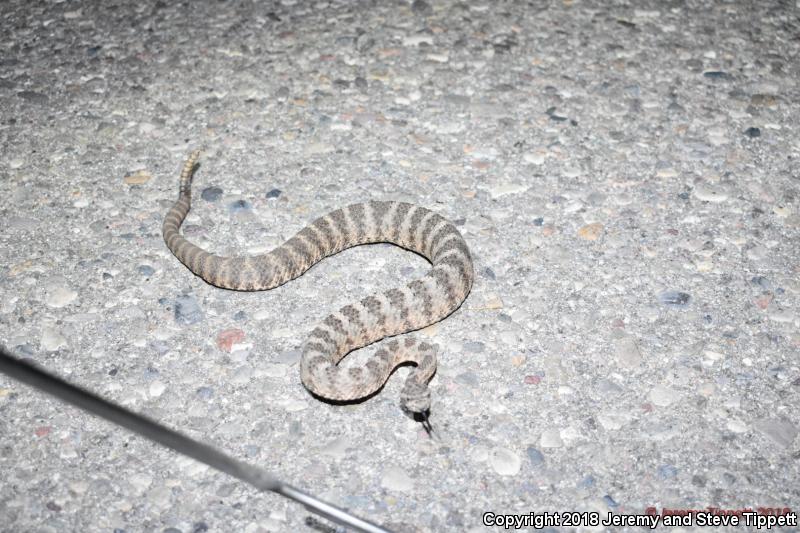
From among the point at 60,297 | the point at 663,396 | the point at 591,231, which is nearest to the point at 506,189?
the point at 591,231

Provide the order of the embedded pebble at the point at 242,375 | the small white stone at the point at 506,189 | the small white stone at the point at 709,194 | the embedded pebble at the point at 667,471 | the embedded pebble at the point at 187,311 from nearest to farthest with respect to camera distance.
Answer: the embedded pebble at the point at 667,471 < the embedded pebble at the point at 242,375 < the embedded pebble at the point at 187,311 < the small white stone at the point at 709,194 < the small white stone at the point at 506,189

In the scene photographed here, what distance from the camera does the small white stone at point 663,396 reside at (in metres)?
5.25

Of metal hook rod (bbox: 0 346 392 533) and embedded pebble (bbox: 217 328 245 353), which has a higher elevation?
metal hook rod (bbox: 0 346 392 533)

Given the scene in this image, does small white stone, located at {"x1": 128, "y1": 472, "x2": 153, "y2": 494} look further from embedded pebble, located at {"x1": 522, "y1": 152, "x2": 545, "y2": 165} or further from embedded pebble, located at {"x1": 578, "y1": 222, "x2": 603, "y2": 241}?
embedded pebble, located at {"x1": 522, "y1": 152, "x2": 545, "y2": 165}

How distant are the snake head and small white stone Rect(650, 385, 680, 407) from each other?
1.59m

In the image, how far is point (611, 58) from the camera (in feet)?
28.8

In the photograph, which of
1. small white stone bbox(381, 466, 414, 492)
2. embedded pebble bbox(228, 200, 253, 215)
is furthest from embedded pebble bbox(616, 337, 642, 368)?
embedded pebble bbox(228, 200, 253, 215)

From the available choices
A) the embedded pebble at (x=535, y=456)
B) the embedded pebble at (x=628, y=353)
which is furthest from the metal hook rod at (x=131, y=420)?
the embedded pebble at (x=628, y=353)

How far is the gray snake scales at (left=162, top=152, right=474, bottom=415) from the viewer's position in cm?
526

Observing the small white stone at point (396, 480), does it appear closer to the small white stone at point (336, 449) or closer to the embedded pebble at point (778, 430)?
the small white stone at point (336, 449)

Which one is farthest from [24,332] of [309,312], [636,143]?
[636,143]

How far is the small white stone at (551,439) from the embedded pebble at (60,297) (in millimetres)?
3763

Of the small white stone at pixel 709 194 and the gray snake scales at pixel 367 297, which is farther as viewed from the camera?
the small white stone at pixel 709 194

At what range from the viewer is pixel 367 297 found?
5.96 meters
